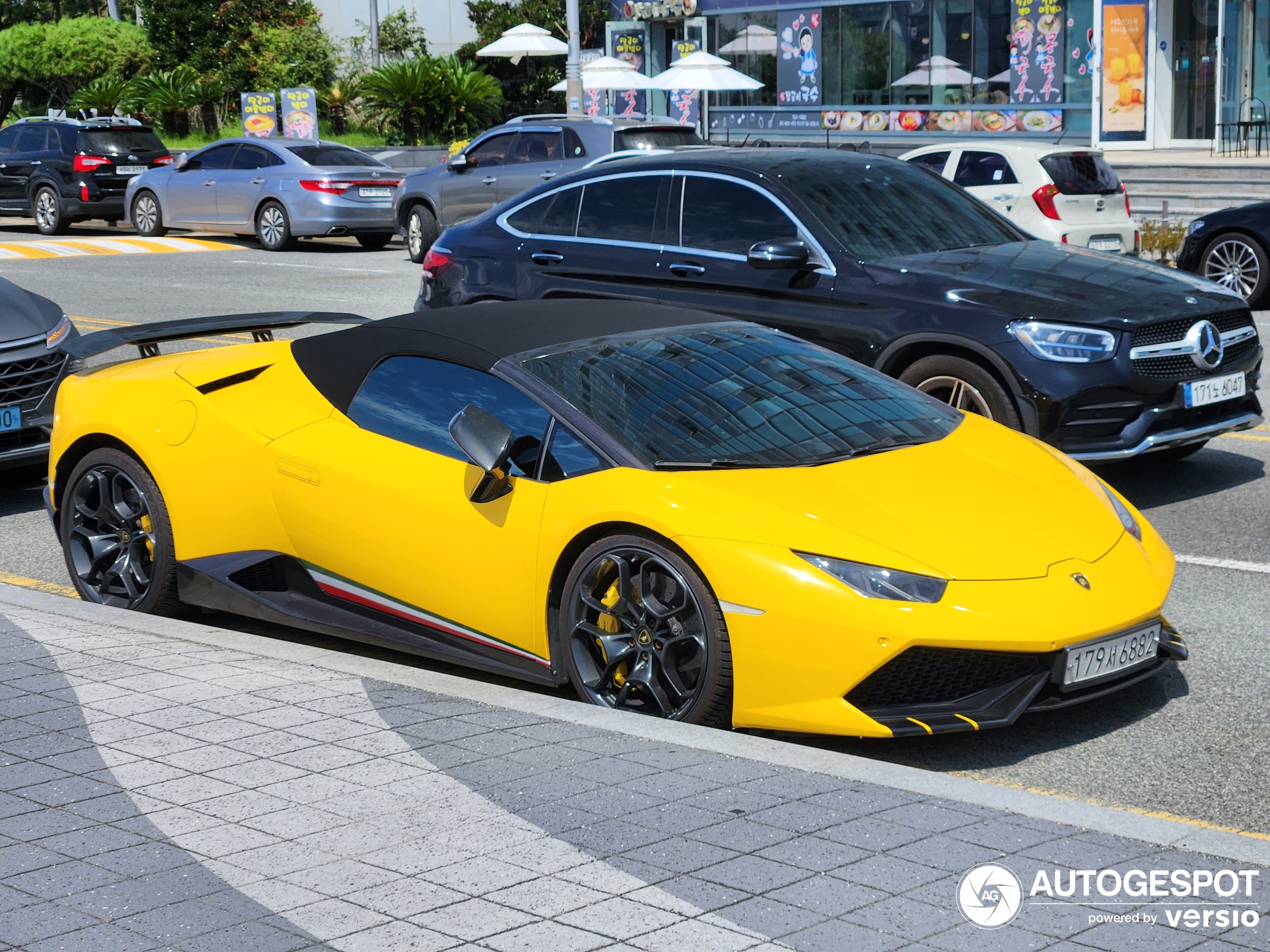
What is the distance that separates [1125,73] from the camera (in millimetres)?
27703

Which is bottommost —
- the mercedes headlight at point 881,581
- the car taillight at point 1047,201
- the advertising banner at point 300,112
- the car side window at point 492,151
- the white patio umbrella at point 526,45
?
the mercedes headlight at point 881,581

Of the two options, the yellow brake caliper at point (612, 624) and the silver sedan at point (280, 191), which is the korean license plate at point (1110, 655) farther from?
the silver sedan at point (280, 191)

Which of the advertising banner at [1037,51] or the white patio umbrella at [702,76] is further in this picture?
the advertising banner at [1037,51]

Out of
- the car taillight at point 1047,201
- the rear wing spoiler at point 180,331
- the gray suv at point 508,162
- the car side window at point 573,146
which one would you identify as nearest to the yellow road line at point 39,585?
the rear wing spoiler at point 180,331

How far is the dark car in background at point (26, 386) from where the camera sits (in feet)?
27.1

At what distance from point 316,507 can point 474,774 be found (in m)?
1.73

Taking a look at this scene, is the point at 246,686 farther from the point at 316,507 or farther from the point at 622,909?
the point at 622,909

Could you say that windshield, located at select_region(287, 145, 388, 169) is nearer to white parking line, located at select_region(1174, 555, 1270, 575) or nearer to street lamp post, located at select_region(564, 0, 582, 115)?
street lamp post, located at select_region(564, 0, 582, 115)

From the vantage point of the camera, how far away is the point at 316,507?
5551 millimetres

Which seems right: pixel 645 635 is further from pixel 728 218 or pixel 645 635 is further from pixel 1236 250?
pixel 1236 250

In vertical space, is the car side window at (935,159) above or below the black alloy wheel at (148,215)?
above

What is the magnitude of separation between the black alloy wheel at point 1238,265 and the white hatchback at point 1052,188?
37.6 inches

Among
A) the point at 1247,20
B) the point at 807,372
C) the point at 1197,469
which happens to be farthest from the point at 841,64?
the point at 807,372

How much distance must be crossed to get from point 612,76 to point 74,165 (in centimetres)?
1016
